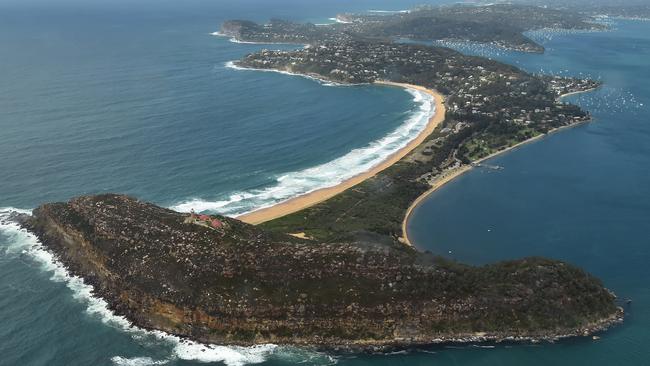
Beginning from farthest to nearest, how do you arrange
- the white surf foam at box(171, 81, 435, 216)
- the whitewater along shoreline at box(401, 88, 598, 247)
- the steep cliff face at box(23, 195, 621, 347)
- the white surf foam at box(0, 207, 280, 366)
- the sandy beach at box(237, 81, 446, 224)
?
the white surf foam at box(171, 81, 435, 216) → the sandy beach at box(237, 81, 446, 224) → the whitewater along shoreline at box(401, 88, 598, 247) → the steep cliff face at box(23, 195, 621, 347) → the white surf foam at box(0, 207, 280, 366)

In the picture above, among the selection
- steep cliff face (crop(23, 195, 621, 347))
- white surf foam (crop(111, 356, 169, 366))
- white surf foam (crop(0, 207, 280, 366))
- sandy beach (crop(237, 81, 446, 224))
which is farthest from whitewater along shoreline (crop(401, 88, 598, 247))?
white surf foam (crop(111, 356, 169, 366))

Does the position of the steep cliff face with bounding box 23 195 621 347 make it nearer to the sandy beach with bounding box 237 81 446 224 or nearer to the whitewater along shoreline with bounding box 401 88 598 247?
the sandy beach with bounding box 237 81 446 224

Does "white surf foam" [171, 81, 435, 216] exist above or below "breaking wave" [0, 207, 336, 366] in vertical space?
above

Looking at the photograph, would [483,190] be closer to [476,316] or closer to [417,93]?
[476,316]

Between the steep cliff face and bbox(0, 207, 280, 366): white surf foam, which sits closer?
bbox(0, 207, 280, 366): white surf foam

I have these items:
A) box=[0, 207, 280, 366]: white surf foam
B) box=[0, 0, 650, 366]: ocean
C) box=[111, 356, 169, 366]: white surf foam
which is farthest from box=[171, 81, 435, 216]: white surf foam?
box=[111, 356, 169, 366]: white surf foam

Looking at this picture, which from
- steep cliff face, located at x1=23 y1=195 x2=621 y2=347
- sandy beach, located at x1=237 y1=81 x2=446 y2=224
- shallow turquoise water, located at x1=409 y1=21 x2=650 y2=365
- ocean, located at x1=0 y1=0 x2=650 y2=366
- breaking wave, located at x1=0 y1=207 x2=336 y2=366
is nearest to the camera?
breaking wave, located at x1=0 y1=207 x2=336 y2=366

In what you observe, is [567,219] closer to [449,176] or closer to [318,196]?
[449,176]
